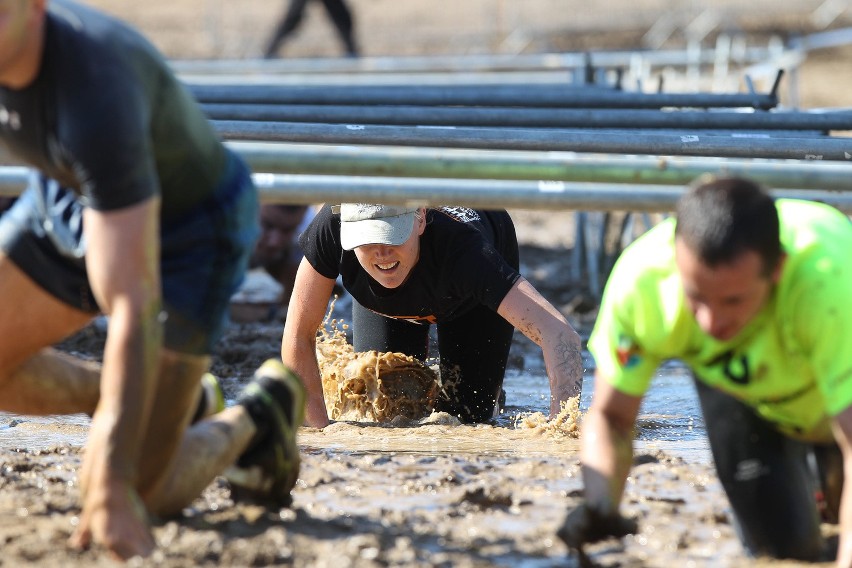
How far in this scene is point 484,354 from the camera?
606 centimetres

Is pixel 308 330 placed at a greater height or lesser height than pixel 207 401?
greater

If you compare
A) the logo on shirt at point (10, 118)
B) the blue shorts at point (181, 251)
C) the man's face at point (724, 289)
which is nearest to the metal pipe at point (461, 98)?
the blue shorts at point (181, 251)

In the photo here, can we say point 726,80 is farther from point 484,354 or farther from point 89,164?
point 89,164

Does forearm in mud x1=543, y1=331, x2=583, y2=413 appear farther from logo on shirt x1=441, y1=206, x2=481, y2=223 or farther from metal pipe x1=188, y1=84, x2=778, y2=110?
metal pipe x1=188, y1=84, x2=778, y2=110

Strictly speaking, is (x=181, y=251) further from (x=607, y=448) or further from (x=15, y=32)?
(x=607, y=448)

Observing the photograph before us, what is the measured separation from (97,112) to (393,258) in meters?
2.63

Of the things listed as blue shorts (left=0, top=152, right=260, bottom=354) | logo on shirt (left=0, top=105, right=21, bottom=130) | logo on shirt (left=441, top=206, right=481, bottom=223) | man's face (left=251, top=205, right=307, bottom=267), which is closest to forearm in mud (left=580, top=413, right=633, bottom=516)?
blue shorts (left=0, top=152, right=260, bottom=354)

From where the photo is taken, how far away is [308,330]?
18.7ft

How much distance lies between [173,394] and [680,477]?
1748 mm

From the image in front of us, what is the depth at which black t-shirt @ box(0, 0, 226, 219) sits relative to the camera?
2.83 metres

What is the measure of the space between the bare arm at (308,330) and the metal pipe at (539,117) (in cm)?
86

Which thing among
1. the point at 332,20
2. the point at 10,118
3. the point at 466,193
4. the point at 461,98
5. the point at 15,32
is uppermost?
the point at 332,20

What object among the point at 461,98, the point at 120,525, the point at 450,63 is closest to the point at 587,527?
the point at 120,525

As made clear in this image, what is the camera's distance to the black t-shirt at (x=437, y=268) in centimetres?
537
